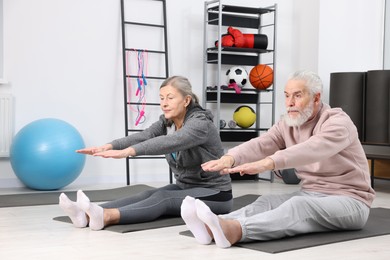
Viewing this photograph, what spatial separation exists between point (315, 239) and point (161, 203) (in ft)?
3.05

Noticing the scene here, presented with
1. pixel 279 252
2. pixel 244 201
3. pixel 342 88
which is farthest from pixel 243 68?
pixel 279 252

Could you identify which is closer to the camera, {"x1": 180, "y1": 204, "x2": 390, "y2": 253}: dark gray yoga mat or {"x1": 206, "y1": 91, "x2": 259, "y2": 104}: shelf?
{"x1": 180, "y1": 204, "x2": 390, "y2": 253}: dark gray yoga mat

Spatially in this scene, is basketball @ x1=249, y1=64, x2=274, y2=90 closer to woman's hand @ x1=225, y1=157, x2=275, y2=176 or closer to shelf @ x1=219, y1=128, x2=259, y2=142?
shelf @ x1=219, y1=128, x2=259, y2=142

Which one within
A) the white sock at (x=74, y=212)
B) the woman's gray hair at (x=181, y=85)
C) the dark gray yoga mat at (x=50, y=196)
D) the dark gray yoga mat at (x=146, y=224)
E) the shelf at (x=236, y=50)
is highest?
the shelf at (x=236, y=50)

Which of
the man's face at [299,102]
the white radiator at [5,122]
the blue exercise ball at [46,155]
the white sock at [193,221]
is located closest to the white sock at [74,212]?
the white sock at [193,221]

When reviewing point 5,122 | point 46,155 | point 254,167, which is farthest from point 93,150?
point 5,122

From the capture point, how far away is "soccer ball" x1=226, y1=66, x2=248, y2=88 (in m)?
6.66

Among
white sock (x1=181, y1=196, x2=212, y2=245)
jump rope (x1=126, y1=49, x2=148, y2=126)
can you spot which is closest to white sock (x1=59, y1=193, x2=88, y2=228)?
white sock (x1=181, y1=196, x2=212, y2=245)

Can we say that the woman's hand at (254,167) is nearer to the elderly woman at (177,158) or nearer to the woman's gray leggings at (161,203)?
the elderly woman at (177,158)

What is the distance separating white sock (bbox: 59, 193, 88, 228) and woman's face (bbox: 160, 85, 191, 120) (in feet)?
2.41

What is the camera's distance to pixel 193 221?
2902mm

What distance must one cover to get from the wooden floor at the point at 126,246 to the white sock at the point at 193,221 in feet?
0.13

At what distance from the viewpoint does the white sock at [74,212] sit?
3.32 m

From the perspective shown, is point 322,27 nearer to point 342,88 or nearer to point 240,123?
point 342,88
